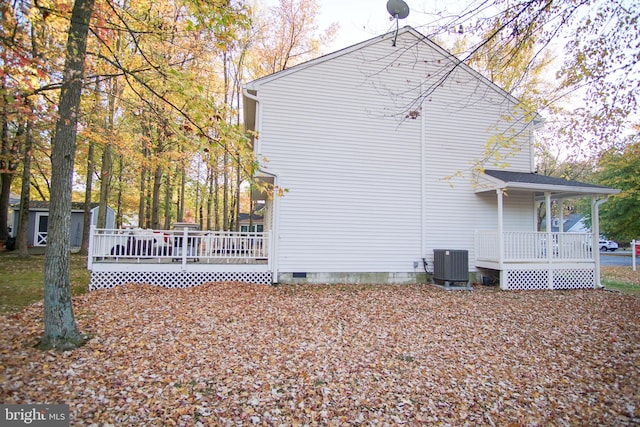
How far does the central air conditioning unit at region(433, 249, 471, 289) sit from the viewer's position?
929cm

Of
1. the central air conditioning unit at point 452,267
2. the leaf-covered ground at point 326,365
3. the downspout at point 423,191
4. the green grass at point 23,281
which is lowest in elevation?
the leaf-covered ground at point 326,365

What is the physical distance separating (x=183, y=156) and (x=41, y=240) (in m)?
12.1

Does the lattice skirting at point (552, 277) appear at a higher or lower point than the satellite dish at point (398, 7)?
lower

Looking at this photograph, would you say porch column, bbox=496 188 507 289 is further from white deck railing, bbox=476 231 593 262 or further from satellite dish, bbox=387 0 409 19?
satellite dish, bbox=387 0 409 19

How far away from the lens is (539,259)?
9.78m

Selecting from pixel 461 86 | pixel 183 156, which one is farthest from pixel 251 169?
pixel 183 156

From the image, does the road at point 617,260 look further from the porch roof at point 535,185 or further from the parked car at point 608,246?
the porch roof at point 535,185

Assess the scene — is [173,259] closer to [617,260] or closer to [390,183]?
[390,183]

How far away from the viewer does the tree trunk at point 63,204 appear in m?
4.46

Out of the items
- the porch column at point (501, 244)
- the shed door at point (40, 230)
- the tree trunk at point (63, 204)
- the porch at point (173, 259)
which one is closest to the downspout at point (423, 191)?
the porch column at point (501, 244)

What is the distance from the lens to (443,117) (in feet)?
34.6

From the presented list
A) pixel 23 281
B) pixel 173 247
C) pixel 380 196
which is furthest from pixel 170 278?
pixel 380 196

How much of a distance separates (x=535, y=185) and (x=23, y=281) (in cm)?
1421

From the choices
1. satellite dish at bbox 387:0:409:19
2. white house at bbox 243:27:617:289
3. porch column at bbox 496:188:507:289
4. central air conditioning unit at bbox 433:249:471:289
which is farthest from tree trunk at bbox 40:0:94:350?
porch column at bbox 496:188:507:289
